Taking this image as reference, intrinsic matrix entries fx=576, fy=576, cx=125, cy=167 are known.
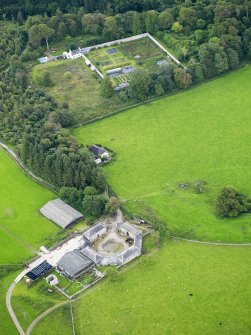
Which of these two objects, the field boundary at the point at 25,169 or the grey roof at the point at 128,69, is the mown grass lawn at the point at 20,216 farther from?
the grey roof at the point at 128,69

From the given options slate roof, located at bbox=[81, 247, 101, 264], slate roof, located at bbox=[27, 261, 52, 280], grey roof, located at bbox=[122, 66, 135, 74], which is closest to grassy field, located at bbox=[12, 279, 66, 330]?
slate roof, located at bbox=[27, 261, 52, 280]

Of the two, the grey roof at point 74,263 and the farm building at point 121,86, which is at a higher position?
the farm building at point 121,86

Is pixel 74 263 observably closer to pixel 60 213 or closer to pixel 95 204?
pixel 95 204

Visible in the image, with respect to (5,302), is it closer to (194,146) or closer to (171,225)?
(171,225)

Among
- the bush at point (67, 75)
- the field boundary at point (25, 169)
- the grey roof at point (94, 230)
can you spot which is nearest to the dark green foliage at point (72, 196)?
the field boundary at point (25, 169)

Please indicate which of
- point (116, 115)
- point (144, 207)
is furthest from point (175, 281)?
point (116, 115)

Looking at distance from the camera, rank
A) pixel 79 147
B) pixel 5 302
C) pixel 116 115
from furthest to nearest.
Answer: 1. pixel 116 115
2. pixel 79 147
3. pixel 5 302
